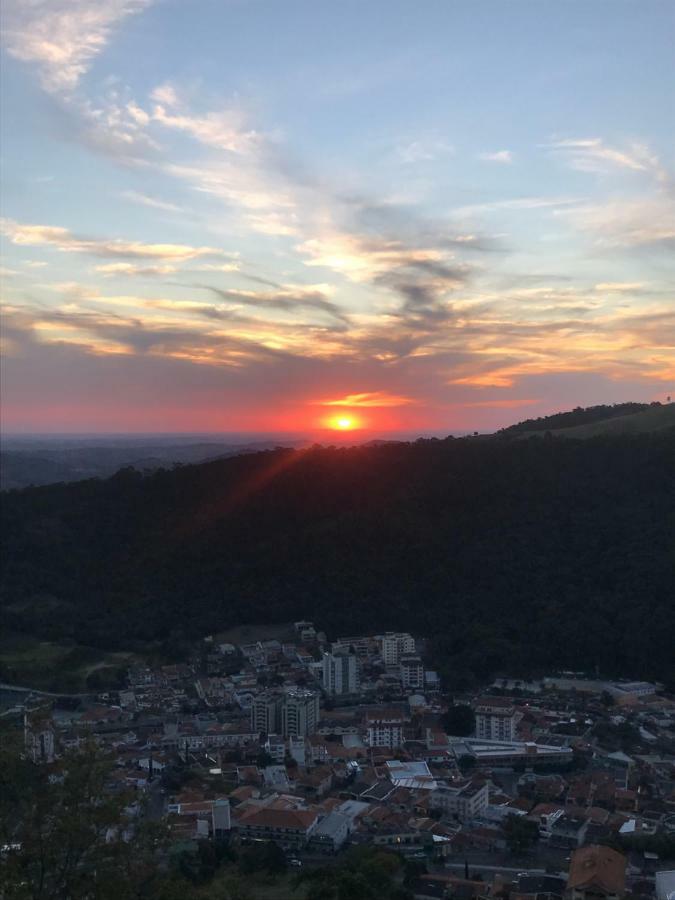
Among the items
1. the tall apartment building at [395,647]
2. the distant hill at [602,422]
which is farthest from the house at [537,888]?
the distant hill at [602,422]

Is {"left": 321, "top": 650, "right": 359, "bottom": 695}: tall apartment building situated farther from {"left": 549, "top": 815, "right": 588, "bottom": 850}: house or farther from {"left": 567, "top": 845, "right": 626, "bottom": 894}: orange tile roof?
{"left": 567, "top": 845, "right": 626, "bottom": 894}: orange tile roof

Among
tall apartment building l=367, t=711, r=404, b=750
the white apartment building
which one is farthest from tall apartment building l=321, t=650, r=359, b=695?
the white apartment building

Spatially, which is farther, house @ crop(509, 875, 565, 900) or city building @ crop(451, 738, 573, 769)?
city building @ crop(451, 738, 573, 769)

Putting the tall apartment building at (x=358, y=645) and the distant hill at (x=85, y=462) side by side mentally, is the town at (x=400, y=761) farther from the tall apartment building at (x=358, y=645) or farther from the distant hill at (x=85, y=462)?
the distant hill at (x=85, y=462)

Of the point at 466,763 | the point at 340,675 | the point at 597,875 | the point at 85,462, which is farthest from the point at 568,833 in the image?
the point at 85,462

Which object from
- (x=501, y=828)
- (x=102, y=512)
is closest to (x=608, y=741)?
(x=501, y=828)

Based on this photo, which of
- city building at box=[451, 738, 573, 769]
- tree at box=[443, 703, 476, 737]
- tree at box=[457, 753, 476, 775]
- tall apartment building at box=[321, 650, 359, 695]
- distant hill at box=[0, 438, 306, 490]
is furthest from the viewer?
distant hill at box=[0, 438, 306, 490]
